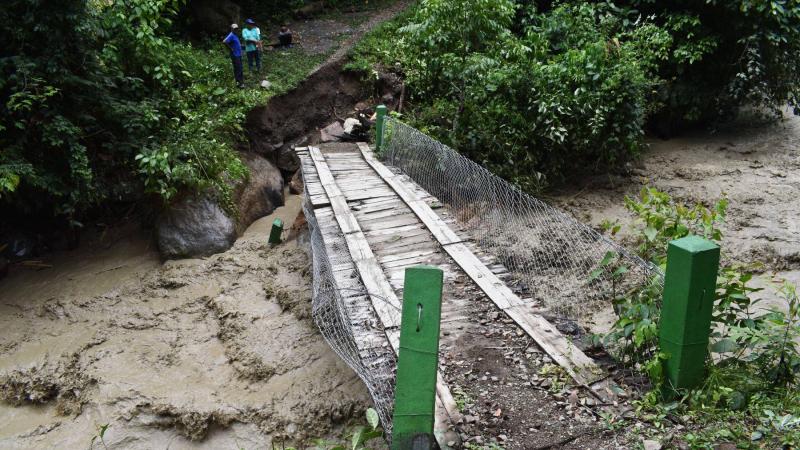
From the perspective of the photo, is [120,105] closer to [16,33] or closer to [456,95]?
[16,33]

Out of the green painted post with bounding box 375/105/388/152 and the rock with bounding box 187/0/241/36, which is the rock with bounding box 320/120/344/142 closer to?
the green painted post with bounding box 375/105/388/152

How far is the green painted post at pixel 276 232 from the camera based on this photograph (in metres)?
8.57

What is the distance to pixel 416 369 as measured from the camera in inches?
118

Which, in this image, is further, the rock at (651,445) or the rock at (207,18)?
the rock at (207,18)

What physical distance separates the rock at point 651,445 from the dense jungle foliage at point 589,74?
5552mm

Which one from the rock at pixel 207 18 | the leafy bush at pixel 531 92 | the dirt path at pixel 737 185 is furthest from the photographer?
the rock at pixel 207 18

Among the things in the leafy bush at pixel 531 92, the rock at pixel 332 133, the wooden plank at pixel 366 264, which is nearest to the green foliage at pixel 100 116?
the rock at pixel 332 133

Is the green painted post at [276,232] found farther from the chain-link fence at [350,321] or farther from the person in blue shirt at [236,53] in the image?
the person in blue shirt at [236,53]

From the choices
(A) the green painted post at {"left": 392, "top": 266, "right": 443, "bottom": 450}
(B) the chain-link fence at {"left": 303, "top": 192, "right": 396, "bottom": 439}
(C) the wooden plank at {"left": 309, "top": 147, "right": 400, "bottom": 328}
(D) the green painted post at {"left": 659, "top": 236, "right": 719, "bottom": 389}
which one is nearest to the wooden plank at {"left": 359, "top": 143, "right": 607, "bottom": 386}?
(D) the green painted post at {"left": 659, "top": 236, "right": 719, "bottom": 389}

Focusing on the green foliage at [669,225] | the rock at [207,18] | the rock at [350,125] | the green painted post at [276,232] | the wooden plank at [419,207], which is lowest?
the green painted post at [276,232]

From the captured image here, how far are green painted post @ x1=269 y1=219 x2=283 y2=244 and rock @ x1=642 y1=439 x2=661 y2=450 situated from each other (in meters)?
6.51

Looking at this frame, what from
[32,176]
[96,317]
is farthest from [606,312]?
[32,176]

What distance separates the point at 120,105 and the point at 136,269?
2.48 m

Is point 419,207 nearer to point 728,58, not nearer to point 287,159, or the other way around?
point 287,159
